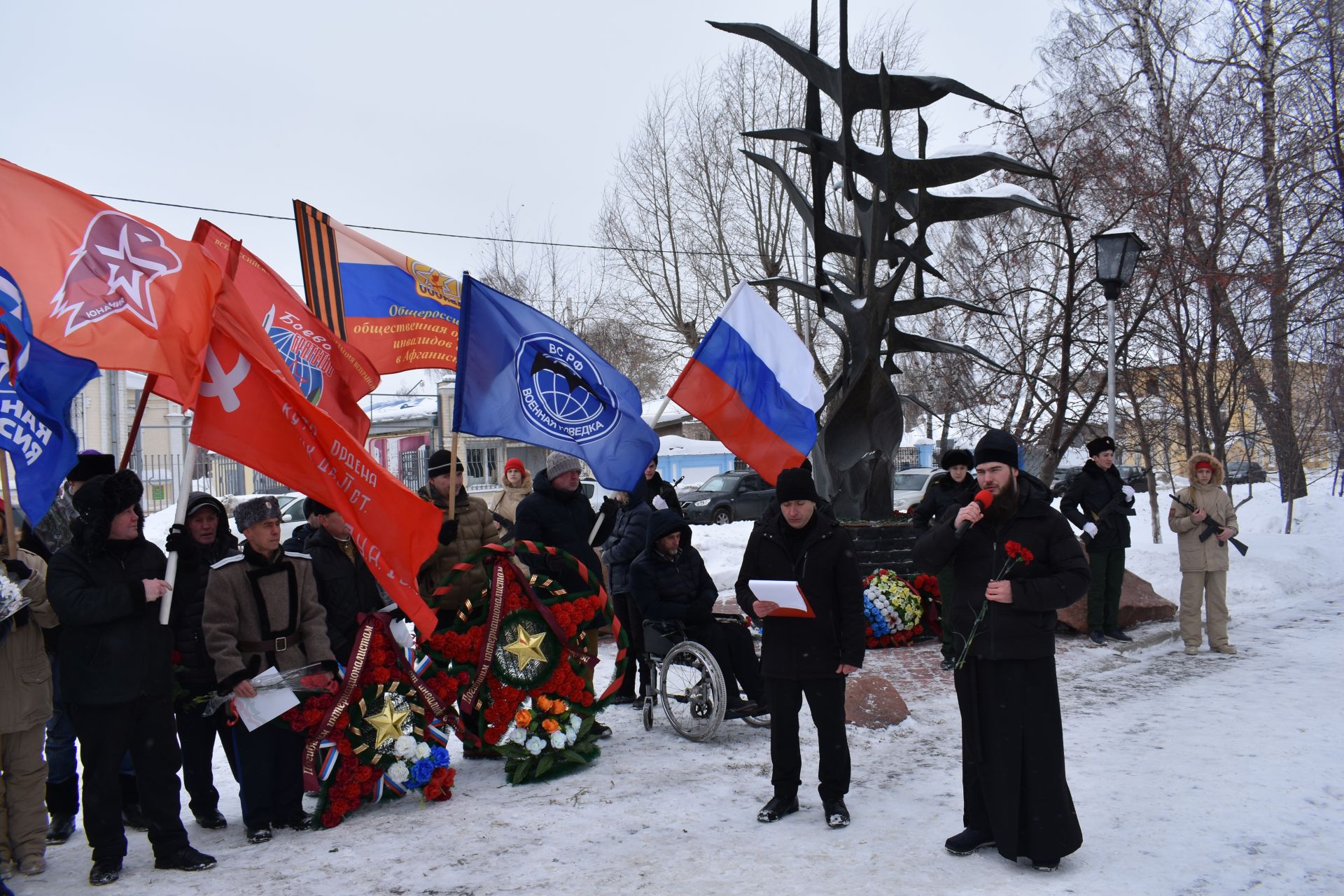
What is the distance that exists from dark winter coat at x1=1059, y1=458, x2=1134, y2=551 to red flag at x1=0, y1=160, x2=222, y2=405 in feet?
24.5

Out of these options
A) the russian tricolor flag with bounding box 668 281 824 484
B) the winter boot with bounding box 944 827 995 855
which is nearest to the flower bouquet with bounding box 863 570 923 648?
the russian tricolor flag with bounding box 668 281 824 484

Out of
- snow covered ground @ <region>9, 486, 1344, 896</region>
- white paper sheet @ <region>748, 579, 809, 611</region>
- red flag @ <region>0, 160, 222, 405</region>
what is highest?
red flag @ <region>0, 160, 222, 405</region>

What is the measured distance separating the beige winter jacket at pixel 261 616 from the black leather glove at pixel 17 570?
0.76m

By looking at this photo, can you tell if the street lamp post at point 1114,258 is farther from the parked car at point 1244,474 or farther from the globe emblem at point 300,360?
the parked car at point 1244,474

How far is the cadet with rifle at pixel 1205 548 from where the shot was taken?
9.16 m

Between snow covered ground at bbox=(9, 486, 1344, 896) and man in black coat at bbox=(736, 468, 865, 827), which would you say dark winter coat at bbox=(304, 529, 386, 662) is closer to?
snow covered ground at bbox=(9, 486, 1344, 896)

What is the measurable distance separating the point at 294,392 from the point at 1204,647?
331 inches

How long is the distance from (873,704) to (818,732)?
1.97 metres

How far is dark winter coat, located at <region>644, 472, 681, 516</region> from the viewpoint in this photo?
320 inches

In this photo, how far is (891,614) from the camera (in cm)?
962

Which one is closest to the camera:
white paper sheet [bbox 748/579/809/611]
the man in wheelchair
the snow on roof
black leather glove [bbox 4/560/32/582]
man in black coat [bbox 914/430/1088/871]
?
man in black coat [bbox 914/430/1088/871]

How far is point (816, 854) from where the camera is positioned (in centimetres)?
458

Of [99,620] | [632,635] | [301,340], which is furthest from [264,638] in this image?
[632,635]

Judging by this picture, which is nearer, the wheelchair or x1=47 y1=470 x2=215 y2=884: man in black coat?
x1=47 y1=470 x2=215 y2=884: man in black coat
